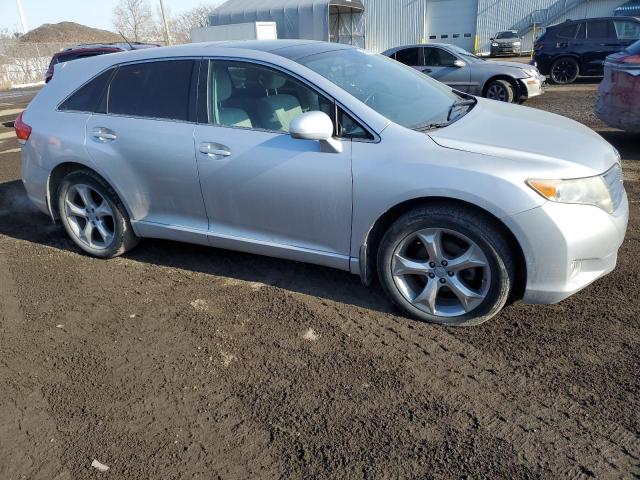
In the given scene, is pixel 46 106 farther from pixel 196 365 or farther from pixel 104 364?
pixel 196 365

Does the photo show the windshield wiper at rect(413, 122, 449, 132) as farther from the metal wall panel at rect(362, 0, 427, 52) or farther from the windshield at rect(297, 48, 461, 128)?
the metal wall panel at rect(362, 0, 427, 52)

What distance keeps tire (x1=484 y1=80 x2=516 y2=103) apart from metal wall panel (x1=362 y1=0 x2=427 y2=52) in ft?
83.5

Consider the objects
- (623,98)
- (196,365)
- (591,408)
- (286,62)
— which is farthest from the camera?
(623,98)

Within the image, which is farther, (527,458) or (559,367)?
(559,367)

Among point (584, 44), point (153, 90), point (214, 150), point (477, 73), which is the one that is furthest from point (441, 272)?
point (584, 44)

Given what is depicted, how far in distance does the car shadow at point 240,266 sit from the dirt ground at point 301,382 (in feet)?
0.07

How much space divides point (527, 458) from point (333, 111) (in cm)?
215

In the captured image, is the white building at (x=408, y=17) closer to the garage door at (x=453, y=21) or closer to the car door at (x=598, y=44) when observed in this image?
the garage door at (x=453, y=21)

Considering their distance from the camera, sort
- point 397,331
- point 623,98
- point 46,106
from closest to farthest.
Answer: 1. point 397,331
2. point 46,106
3. point 623,98

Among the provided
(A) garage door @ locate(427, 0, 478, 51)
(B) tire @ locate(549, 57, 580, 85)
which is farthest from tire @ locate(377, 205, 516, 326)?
(A) garage door @ locate(427, 0, 478, 51)

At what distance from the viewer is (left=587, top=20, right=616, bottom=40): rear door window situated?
1533 cm

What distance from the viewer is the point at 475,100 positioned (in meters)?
4.15

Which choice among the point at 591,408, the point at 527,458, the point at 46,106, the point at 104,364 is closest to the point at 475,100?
the point at 591,408

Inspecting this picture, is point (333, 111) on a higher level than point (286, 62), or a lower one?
lower
